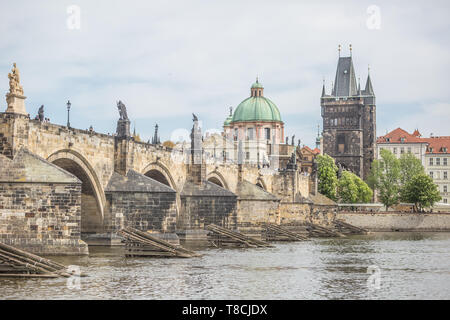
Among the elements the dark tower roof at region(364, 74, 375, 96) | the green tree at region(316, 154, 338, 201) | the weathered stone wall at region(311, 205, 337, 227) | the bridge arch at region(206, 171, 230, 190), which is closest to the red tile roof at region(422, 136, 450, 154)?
the dark tower roof at region(364, 74, 375, 96)

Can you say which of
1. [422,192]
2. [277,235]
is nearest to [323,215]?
[277,235]

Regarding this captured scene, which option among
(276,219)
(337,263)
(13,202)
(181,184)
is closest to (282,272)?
(337,263)

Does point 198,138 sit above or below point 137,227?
above

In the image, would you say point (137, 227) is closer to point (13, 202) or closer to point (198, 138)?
point (13, 202)

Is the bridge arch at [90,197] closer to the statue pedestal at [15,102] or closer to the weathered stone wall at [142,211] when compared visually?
the weathered stone wall at [142,211]

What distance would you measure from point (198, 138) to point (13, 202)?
2578cm

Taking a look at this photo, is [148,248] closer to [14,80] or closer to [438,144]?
[14,80]

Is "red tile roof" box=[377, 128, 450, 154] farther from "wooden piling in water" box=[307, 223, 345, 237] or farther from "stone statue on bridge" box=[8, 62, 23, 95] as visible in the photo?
"stone statue on bridge" box=[8, 62, 23, 95]

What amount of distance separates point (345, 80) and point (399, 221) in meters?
59.2

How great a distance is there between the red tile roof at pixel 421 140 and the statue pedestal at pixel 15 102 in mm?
111996

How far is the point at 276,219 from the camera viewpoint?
64.1 m

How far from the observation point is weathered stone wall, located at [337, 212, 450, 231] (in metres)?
92.3

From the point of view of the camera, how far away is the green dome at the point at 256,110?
4931 inches

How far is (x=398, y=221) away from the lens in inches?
3664
